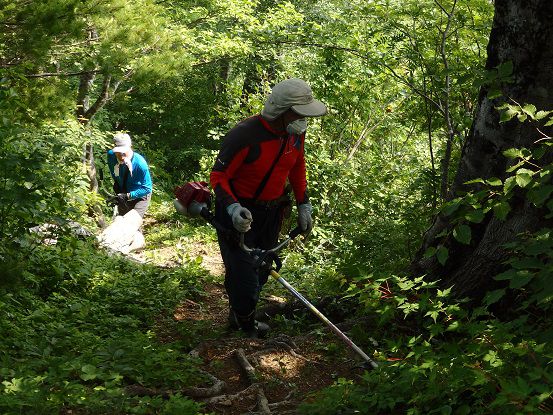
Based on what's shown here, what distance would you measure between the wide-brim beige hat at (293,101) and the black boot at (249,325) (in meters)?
1.92

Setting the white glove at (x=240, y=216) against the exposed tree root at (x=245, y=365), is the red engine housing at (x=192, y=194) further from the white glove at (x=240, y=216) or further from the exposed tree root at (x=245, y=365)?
the exposed tree root at (x=245, y=365)

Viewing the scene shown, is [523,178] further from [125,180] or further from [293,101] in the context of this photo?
[125,180]

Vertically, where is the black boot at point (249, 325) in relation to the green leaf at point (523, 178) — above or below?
below

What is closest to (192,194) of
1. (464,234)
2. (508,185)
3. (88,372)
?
(88,372)

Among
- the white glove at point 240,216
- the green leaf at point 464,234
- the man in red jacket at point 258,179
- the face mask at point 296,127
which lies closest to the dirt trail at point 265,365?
the man in red jacket at point 258,179

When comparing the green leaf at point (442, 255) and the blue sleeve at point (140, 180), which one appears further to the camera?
the blue sleeve at point (140, 180)

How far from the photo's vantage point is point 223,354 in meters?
5.52

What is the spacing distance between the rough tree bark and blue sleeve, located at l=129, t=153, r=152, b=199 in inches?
228

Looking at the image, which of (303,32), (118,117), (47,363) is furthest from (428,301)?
(118,117)

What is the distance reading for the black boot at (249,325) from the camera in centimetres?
607

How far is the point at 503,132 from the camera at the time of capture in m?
4.71

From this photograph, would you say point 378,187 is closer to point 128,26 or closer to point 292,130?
point 128,26

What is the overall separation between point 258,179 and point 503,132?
2068 millimetres

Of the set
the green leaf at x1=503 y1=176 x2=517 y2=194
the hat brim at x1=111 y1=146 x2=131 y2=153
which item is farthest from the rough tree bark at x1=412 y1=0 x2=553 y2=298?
the hat brim at x1=111 y1=146 x2=131 y2=153
